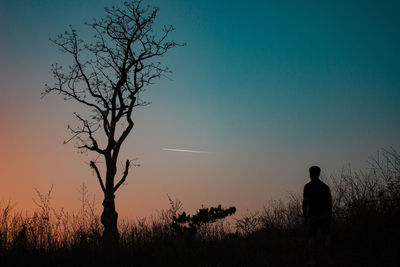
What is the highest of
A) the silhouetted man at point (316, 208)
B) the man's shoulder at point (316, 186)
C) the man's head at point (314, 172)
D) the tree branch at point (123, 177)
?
the tree branch at point (123, 177)

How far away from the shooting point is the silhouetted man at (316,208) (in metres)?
8.15

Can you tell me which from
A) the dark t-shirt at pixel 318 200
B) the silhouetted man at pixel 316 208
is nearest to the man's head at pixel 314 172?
the silhouetted man at pixel 316 208

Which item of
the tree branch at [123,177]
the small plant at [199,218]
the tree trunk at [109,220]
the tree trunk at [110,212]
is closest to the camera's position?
the small plant at [199,218]

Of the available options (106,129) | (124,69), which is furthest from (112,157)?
(124,69)

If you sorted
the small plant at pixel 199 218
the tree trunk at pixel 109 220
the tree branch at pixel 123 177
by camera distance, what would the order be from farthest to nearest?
the tree branch at pixel 123 177 < the tree trunk at pixel 109 220 < the small plant at pixel 199 218

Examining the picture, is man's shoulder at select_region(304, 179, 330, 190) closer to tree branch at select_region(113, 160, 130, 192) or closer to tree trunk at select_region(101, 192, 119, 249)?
tree trunk at select_region(101, 192, 119, 249)

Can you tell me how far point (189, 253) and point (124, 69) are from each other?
10412mm

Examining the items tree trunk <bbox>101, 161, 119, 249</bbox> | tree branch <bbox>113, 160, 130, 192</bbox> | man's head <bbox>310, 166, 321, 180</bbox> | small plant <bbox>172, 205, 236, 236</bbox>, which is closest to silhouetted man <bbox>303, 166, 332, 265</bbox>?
man's head <bbox>310, 166, 321, 180</bbox>

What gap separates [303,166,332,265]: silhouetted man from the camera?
815 cm

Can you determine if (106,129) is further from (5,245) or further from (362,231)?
(362,231)

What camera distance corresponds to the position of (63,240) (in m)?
9.84

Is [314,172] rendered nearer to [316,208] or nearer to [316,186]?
[316,186]

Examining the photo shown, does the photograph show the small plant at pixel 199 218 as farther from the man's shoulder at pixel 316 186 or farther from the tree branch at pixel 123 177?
the tree branch at pixel 123 177

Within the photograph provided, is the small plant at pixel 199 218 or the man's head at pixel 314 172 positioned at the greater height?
the man's head at pixel 314 172
